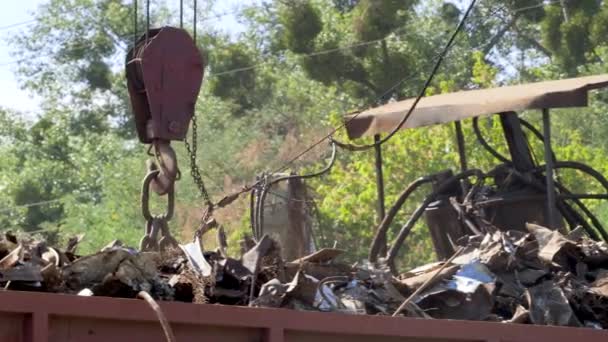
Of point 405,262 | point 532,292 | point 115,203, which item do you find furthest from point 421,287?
point 115,203

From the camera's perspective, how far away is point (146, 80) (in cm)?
556

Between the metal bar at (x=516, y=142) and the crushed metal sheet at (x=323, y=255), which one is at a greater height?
the metal bar at (x=516, y=142)

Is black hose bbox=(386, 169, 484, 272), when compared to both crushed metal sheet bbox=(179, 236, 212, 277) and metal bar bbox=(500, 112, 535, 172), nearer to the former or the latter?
metal bar bbox=(500, 112, 535, 172)

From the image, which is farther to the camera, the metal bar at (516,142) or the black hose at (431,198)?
the metal bar at (516,142)

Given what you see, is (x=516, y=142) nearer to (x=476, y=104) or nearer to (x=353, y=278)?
(x=476, y=104)

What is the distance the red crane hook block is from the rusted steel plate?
2.32m

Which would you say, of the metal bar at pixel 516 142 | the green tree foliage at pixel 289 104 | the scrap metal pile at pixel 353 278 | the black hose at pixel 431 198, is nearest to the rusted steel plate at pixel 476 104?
the metal bar at pixel 516 142

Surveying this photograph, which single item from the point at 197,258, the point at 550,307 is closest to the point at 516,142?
the point at 550,307

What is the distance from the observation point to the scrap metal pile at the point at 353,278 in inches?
163

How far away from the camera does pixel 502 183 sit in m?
7.82

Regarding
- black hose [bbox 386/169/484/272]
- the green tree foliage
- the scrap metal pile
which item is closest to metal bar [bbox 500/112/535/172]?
black hose [bbox 386/169/484/272]

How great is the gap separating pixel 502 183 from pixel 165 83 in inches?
112

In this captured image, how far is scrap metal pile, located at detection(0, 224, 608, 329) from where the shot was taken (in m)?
4.15

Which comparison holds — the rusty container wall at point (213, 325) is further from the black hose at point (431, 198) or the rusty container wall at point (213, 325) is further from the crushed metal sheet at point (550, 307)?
the black hose at point (431, 198)
